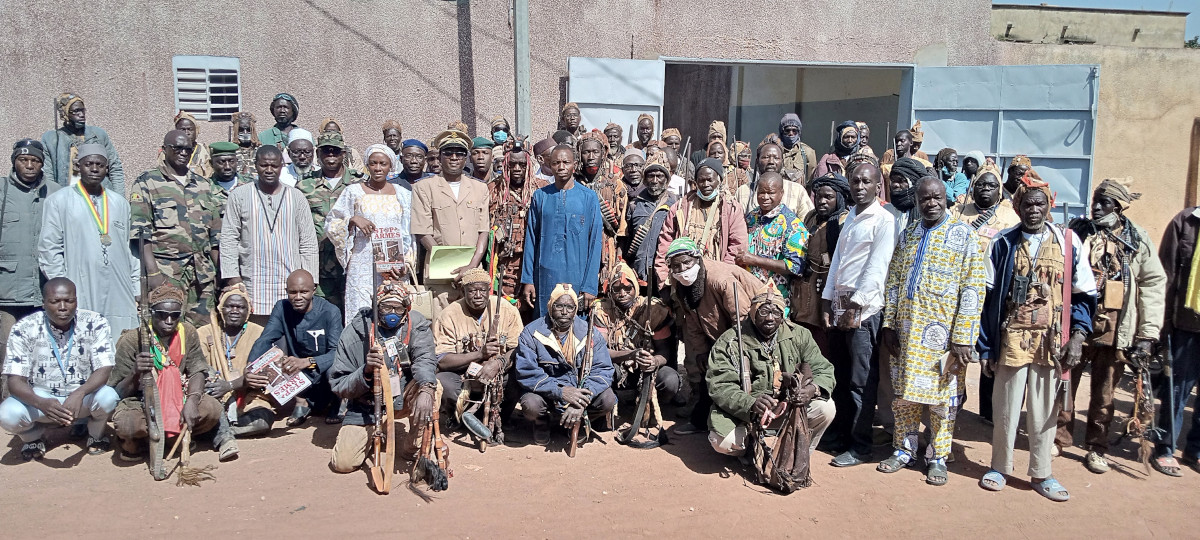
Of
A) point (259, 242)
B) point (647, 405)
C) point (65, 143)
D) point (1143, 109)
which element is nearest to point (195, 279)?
point (259, 242)

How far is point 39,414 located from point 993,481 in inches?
234

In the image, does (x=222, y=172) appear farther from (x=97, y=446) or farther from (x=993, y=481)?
(x=993, y=481)

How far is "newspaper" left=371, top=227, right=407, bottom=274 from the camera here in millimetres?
6395

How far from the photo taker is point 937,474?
17.3 feet

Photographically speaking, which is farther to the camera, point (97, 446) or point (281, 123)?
point (281, 123)

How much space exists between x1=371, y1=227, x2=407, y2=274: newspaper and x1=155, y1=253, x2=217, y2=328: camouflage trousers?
1.41 metres

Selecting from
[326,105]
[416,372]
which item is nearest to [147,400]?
[416,372]

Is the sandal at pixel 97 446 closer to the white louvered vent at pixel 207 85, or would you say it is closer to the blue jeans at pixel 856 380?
the blue jeans at pixel 856 380

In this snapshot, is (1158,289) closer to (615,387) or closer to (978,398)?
(978,398)

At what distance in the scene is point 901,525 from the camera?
4738 mm

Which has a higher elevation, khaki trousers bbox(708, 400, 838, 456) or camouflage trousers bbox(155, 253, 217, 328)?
camouflage trousers bbox(155, 253, 217, 328)

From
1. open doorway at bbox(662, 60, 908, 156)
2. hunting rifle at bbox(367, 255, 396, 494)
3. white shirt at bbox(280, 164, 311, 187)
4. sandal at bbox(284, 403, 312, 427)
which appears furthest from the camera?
open doorway at bbox(662, 60, 908, 156)

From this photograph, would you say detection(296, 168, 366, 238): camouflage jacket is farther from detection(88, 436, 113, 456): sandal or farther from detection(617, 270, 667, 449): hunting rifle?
detection(617, 270, 667, 449): hunting rifle

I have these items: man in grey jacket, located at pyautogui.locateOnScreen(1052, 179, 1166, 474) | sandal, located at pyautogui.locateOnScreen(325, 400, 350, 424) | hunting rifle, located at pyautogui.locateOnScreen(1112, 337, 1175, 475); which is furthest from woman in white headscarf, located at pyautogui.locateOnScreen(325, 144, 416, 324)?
hunting rifle, located at pyautogui.locateOnScreen(1112, 337, 1175, 475)
